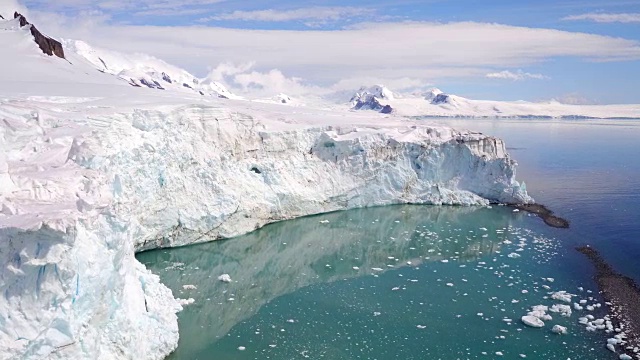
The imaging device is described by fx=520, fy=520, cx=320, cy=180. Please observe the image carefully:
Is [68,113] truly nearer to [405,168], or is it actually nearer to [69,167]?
[69,167]

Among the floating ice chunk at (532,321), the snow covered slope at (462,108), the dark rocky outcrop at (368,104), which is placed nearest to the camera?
the floating ice chunk at (532,321)

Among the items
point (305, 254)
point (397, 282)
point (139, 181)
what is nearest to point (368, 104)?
point (305, 254)

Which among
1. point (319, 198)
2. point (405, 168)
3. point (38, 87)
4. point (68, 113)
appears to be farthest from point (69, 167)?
point (405, 168)

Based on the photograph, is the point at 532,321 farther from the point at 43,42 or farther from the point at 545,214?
the point at 43,42

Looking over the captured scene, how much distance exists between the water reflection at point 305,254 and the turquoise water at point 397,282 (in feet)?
0.18

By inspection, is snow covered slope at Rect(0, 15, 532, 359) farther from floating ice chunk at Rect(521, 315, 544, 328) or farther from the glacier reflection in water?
floating ice chunk at Rect(521, 315, 544, 328)

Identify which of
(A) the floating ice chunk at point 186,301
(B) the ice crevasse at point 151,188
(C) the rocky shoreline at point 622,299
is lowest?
(A) the floating ice chunk at point 186,301

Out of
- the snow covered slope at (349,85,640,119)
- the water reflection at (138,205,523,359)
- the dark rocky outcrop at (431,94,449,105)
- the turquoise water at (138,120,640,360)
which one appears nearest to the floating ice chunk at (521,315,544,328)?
the turquoise water at (138,120,640,360)

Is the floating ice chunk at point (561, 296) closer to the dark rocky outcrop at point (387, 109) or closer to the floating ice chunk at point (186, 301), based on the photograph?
the floating ice chunk at point (186, 301)

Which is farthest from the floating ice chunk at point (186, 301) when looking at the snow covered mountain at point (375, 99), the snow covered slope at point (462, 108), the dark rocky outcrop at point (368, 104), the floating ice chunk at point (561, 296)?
the dark rocky outcrop at point (368, 104)

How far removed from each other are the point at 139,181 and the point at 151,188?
0.66m

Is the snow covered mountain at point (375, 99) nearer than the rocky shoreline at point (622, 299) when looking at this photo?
No

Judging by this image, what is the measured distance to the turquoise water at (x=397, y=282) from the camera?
11234mm

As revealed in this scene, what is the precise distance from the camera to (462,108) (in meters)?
154
